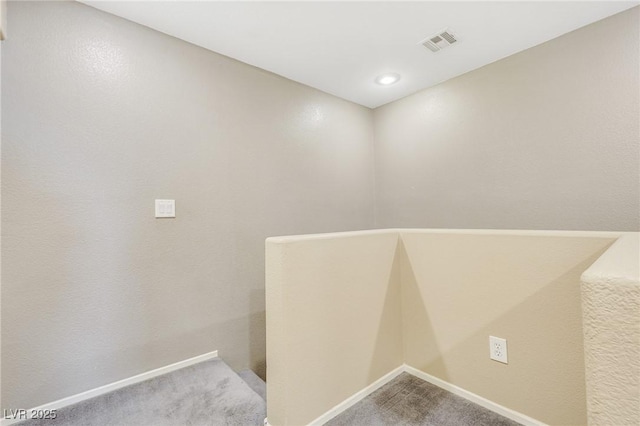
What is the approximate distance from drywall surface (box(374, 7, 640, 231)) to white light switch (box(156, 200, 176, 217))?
213cm

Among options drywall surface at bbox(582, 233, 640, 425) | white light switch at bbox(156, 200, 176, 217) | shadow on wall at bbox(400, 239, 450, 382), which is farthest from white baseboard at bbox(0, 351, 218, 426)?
drywall surface at bbox(582, 233, 640, 425)

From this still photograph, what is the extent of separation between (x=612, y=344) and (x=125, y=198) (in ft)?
7.06

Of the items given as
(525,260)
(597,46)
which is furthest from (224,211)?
(597,46)

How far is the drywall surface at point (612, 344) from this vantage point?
514 mm

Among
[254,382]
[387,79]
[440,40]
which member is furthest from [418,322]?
[387,79]

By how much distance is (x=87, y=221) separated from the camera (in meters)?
1.63

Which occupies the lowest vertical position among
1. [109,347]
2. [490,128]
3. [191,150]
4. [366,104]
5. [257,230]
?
[109,347]

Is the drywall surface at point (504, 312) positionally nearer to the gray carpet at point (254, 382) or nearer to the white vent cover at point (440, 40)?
the gray carpet at point (254, 382)

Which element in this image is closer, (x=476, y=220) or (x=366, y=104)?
(x=476, y=220)

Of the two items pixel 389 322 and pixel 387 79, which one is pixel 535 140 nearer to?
pixel 387 79

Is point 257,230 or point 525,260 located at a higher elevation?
point 257,230

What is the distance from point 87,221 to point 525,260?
2.35 m

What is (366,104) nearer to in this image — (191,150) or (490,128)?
(490,128)

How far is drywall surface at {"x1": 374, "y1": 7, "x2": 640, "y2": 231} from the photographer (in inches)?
70.7
